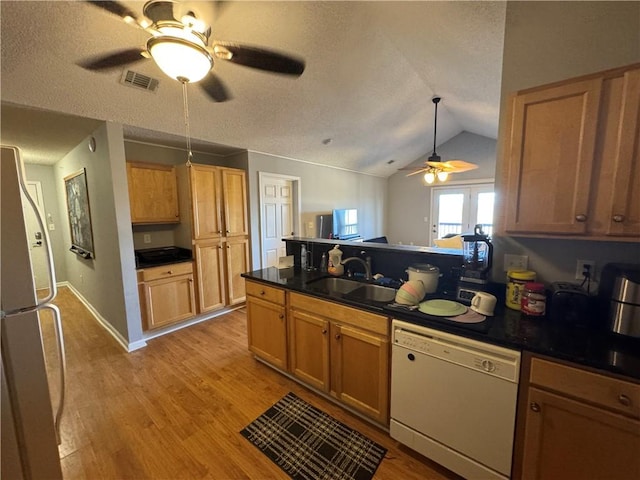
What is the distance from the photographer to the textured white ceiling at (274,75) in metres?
1.78

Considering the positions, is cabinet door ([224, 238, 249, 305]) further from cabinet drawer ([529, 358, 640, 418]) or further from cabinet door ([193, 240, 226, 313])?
cabinet drawer ([529, 358, 640, 418])

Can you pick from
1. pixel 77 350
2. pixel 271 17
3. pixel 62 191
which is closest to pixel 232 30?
pixel 271 17

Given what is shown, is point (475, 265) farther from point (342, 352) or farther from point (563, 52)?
point (563, 52)

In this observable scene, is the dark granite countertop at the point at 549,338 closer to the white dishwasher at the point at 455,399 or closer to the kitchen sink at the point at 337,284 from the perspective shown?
the white dishwasher at the point at 455,399

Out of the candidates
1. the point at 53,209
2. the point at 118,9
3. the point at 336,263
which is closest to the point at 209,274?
the point at 336,263

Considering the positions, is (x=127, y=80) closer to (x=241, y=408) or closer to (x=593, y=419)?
(x=241, y=408)

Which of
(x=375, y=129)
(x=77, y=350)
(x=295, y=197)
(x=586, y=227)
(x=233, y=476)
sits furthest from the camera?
(x=295, y=197)

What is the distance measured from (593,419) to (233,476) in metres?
1.78

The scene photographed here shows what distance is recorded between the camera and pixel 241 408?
2.02m

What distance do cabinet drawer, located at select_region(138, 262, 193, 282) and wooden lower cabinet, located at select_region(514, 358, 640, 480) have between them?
338cm

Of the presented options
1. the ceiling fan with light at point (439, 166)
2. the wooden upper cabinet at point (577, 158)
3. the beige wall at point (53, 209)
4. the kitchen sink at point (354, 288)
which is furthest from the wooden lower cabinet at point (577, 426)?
the beige wall at point (53, 209)

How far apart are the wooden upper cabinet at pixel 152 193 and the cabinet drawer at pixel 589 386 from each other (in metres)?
3.82

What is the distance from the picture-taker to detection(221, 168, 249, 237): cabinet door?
11.9 ft

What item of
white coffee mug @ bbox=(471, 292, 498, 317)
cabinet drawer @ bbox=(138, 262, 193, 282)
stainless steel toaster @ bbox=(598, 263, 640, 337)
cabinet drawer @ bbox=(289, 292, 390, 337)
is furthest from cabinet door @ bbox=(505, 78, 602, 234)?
cabinet drawer @ bbox=(138, 262, 193, 282)
